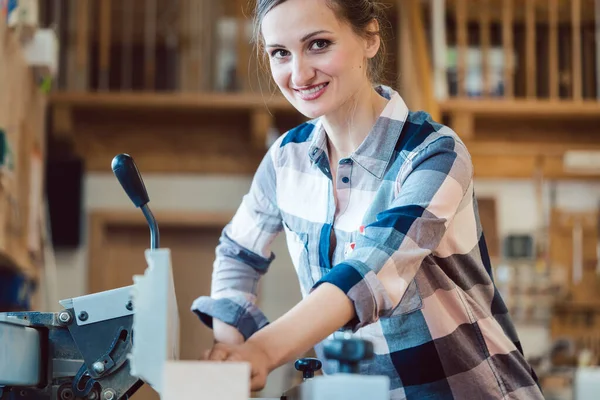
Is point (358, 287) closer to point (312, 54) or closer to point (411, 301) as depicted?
point (411, 301)

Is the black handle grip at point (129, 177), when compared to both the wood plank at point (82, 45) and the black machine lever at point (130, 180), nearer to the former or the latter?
the black machine lever at point (130, 180)

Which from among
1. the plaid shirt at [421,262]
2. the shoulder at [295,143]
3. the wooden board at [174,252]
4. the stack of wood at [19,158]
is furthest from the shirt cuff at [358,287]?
the wooden board at [174,252]

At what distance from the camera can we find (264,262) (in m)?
1.60

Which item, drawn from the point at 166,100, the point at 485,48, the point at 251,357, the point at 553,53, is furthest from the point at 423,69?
the point at 251,357

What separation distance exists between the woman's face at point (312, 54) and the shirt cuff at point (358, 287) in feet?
1.20

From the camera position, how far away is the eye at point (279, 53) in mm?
1355

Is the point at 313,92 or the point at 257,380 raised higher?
the point at 313,92

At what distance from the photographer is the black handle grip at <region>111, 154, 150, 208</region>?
3.65ft

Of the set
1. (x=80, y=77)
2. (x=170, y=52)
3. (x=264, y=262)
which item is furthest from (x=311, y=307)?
(x=170, y=52)

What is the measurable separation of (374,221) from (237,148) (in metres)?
4.35

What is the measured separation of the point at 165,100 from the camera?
17.1 feet

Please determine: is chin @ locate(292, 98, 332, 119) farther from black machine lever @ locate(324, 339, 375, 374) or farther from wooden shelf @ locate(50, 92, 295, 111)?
wooden shelf @ locate(50, 92, 295, 111)

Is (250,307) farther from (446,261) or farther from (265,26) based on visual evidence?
(265,26)

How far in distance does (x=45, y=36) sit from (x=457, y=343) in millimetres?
2984
